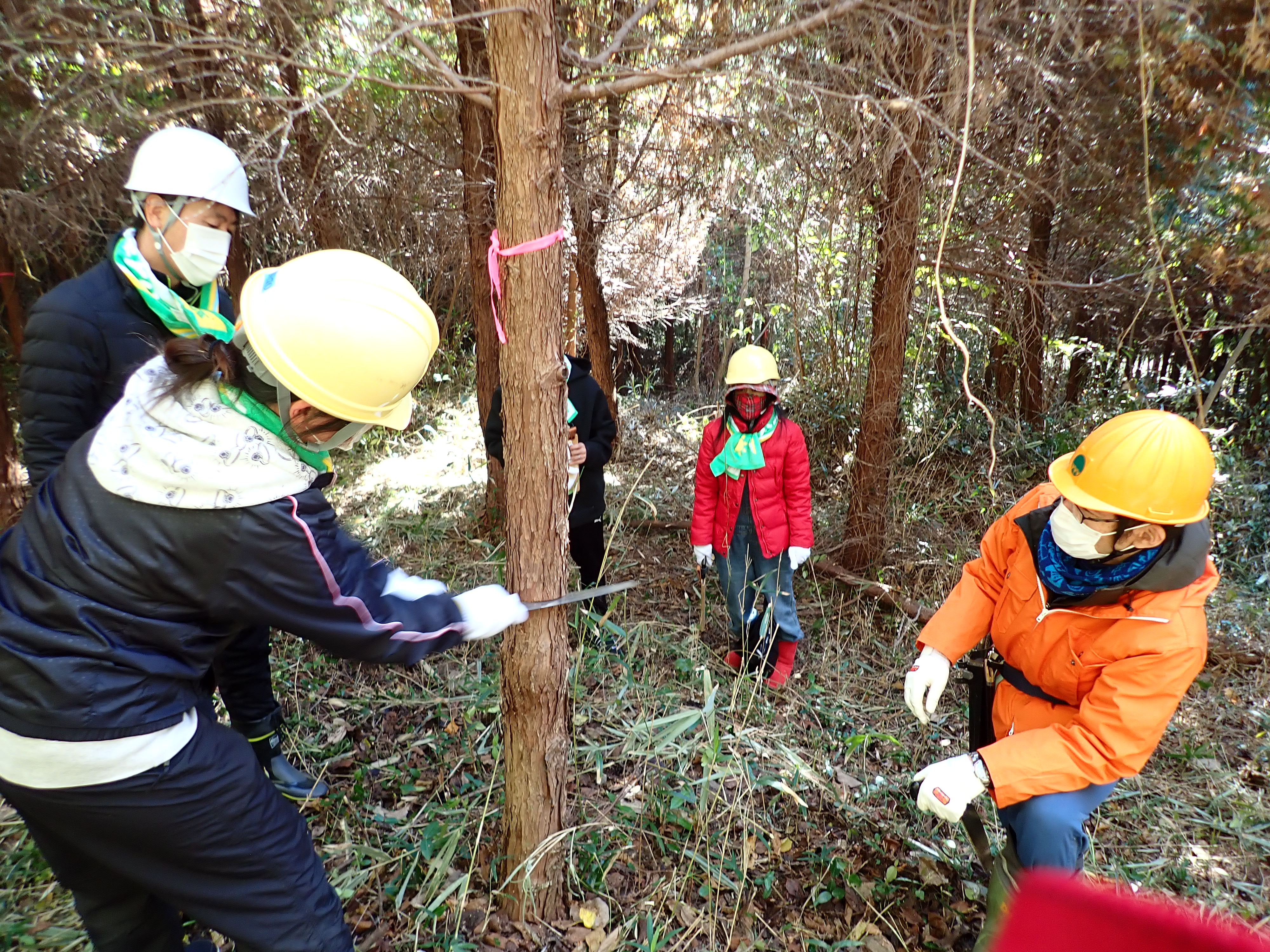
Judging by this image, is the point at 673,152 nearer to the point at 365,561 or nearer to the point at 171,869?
the point at 365,561

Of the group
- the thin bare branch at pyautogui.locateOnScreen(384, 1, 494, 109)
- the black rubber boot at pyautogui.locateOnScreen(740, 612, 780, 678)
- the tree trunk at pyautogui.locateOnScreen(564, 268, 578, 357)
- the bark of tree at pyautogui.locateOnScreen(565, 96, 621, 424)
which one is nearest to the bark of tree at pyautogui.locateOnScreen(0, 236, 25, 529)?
the bark of tree at pyautogui.locateOnScreen(565, 96, 621, 424)

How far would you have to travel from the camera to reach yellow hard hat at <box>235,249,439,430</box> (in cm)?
143

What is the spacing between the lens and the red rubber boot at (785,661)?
372 cm

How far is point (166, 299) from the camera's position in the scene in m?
2.23

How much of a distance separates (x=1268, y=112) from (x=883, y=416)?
2463 millimetres

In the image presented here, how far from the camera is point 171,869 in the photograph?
1.54m

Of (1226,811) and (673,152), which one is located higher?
(673,152)

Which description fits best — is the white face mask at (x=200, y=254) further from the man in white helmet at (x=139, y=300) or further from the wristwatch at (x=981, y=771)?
the wristwatch at (x=981, y=771)

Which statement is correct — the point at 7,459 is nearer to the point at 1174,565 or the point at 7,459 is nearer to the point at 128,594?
the point at 128,594

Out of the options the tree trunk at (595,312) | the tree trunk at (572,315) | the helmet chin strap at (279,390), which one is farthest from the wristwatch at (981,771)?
the tree trunk at (572,315)

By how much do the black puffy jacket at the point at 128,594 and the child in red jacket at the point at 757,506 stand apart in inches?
96.6

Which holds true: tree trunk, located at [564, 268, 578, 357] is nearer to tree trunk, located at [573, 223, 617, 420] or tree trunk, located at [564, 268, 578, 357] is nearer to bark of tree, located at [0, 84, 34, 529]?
tree trunk, located at [573, 223, 617, 420]

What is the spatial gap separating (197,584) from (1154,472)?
231cm

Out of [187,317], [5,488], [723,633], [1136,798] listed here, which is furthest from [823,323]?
[5,488]
